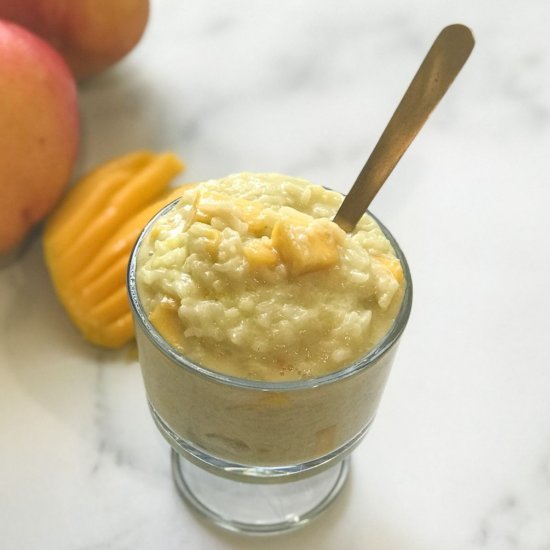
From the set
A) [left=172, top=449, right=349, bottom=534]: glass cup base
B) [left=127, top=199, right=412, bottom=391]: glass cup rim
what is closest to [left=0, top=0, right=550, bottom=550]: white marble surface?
[left=172, top=449, right=349, bottom=534]: glass cup base

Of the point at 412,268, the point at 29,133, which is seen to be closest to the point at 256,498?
the point at 412,268

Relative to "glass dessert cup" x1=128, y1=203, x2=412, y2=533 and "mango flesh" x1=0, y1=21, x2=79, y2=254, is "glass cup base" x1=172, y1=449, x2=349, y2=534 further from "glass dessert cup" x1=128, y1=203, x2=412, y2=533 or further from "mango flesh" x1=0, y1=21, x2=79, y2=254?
"mango flesh" x1=0, y1=21, x2=79, y2=254

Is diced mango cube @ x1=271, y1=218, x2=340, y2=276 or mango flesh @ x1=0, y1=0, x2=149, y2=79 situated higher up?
diced mango cube @ x1=271, y1=218, x2=340, y2=276

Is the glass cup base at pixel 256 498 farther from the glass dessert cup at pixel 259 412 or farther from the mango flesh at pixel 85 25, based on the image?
the mango flesh at pixel 85 25

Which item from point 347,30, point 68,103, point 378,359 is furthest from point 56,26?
point 378,359

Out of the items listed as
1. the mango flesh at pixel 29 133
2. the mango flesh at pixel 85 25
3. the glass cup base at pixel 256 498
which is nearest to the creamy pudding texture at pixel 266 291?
the glass cup base at pixel 256 498

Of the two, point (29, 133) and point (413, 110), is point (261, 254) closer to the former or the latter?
point (413, 110)
